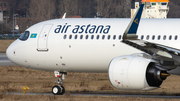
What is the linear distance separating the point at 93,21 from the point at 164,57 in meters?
5.12

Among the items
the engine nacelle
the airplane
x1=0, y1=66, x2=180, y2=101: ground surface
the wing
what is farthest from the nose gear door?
the wing

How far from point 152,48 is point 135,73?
125 centimetres

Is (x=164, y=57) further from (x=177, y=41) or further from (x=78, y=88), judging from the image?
(x=78, y=88)

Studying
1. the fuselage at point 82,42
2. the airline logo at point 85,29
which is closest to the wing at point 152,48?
the fuselage at point 82,42

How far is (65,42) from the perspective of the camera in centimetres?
2219

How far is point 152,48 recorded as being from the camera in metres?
17.8

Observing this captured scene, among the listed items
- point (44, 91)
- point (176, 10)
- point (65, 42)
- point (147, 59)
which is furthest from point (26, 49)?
point (176, 10)

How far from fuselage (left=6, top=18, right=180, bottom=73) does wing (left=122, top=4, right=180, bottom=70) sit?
154 cm

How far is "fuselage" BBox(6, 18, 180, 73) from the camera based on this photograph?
67.9 ft

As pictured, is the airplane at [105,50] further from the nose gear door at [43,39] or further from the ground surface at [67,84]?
the ground surface at [67,84]

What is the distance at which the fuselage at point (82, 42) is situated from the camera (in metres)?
A: 20.7

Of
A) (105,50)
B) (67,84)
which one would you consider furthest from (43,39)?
(67,84)

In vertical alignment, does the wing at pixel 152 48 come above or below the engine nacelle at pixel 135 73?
above

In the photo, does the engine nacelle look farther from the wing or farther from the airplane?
the wing
